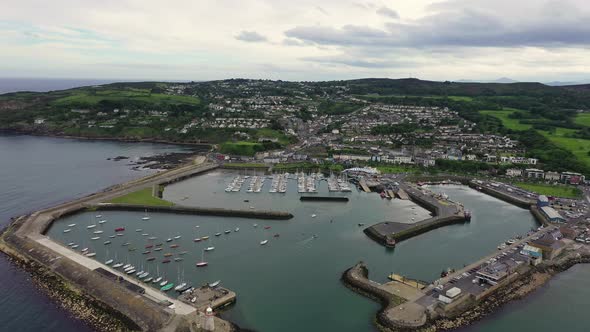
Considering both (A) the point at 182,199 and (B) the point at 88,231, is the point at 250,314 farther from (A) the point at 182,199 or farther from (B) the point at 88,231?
(A) the point at 182,199

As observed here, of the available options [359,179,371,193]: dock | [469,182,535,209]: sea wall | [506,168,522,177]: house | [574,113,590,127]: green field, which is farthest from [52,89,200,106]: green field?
[574,113,590,127]: green field


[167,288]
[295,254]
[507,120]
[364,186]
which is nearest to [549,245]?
[295,254]

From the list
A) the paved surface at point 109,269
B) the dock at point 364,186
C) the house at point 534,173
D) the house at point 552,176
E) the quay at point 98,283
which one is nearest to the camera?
the quay at point 98,283

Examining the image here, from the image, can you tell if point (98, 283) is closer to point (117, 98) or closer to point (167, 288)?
point (167, 288)

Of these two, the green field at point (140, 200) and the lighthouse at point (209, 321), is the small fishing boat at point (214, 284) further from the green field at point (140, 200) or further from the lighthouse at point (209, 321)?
the green field at point (140, 200)

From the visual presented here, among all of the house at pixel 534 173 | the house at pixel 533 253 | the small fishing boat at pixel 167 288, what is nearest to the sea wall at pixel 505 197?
the house at pixel 534 173

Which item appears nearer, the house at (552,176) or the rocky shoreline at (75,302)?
the rocky shoreline at (75,302)

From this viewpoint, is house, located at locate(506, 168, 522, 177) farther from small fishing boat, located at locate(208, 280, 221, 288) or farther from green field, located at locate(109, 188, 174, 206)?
small fishing boat, located at locate(208, 280, 221, 288)
